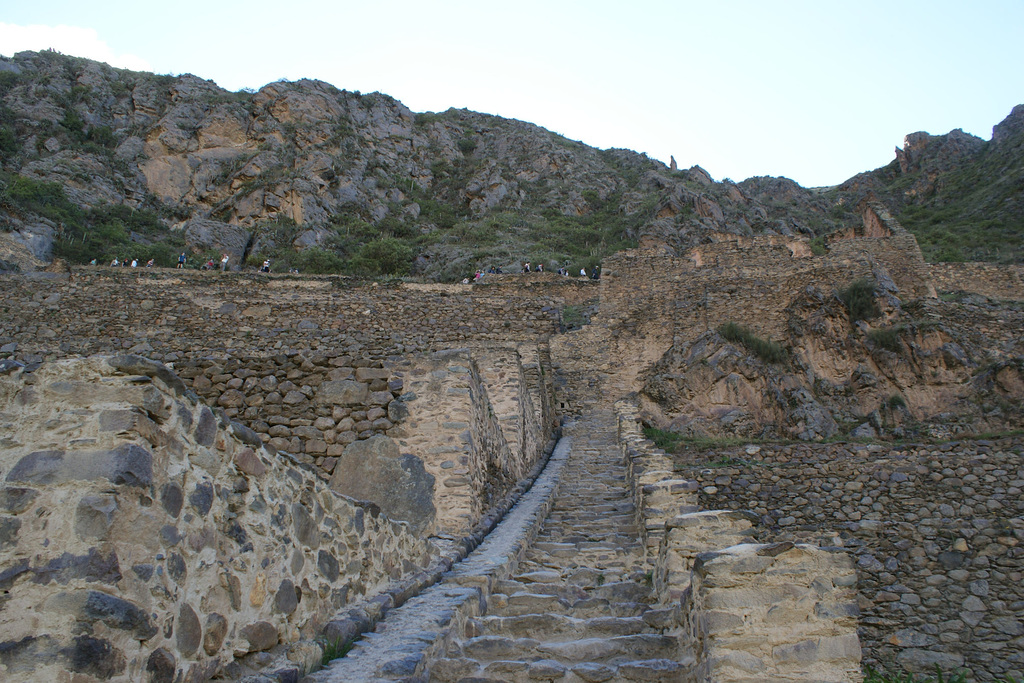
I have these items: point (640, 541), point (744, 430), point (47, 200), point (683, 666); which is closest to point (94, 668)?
point (683, 666)

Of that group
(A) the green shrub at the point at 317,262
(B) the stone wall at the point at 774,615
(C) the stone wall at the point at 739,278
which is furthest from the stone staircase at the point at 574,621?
(A) the green shrub at the point at 317,262

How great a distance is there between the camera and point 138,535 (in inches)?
92.2

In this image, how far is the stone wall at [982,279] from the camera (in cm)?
2511

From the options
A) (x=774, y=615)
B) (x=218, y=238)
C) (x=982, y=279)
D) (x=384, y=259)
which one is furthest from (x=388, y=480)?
(x=218, y=238)

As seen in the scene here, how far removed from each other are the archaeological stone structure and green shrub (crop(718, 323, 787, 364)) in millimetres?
3636

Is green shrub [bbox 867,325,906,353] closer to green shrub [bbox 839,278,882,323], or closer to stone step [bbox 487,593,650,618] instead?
green shrub [bbox 839,278,882,323]

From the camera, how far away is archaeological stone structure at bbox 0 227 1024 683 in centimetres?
232

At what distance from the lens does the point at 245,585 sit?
9.44ft

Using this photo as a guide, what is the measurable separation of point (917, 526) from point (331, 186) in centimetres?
A: 4935

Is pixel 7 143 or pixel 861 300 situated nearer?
pixel 861 300

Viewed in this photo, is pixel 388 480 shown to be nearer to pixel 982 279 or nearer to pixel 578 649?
pixel 578 649

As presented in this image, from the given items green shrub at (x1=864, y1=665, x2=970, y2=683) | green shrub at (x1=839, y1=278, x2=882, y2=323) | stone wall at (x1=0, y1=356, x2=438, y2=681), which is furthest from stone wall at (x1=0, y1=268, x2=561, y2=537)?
green shrub at (x1=839, y1=278, x2=882, y2=323)

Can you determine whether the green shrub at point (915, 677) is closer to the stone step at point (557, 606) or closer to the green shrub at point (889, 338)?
the stone step at point (557, 606)

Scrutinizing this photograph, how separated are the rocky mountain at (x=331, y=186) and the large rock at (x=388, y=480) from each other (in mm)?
28583
